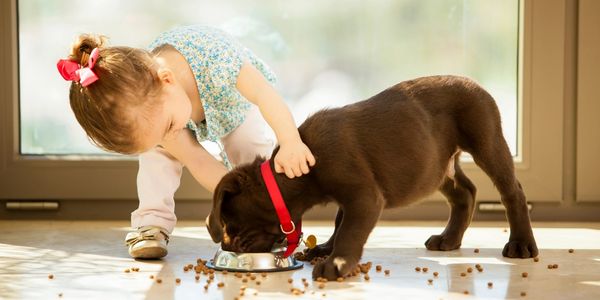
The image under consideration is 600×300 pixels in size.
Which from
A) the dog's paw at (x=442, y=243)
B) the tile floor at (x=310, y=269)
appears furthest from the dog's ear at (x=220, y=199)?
the dog's paw at (x=442, y=243)

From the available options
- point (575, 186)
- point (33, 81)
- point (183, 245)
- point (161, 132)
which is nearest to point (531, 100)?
point (575, 186)

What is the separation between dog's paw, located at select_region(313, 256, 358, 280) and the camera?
7.89 feet

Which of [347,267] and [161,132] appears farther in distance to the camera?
[161,132]

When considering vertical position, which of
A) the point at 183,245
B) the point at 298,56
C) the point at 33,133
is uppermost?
the point at 298,56

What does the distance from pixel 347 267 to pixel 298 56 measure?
182 centimetres

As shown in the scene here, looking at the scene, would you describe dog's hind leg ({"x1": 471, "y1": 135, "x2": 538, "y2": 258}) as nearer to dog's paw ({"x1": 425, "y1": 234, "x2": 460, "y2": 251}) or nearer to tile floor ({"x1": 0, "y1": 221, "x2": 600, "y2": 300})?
tile floor ({"x1": 0, "y1": 221, "x2": 600, "y2": 300})

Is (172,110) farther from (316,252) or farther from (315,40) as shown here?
(315,40)

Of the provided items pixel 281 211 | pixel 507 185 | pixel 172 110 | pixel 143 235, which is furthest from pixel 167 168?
pixel 507 185

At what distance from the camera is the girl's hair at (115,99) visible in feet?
8.21

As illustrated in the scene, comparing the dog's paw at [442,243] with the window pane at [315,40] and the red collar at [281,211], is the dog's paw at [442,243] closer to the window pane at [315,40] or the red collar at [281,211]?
the red collar at [281,211]

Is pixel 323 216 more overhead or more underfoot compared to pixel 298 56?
more underfoot

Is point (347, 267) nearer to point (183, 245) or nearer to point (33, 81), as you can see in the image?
point (183, 245)

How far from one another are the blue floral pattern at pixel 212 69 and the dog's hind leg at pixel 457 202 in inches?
31.3

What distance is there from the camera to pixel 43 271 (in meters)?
2.61
